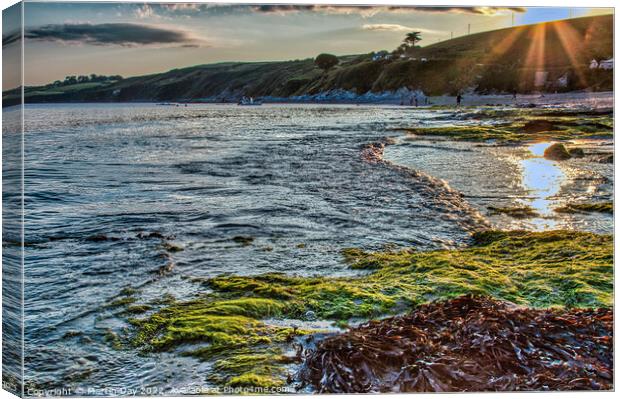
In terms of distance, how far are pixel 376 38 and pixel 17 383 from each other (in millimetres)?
4374

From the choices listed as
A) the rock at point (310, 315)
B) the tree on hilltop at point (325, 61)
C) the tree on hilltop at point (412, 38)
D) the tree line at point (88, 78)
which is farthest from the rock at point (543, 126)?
the tree line at point (88, 78)

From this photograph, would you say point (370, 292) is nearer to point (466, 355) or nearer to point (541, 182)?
point (466, 355)

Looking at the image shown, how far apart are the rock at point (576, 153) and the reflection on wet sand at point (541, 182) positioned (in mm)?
254

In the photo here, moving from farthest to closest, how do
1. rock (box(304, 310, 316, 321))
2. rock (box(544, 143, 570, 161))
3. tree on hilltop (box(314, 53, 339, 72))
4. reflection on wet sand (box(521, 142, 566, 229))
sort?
1. rock (box(544, 143, 570, 161))
2. reflection on wet sand (box(521, 142, 566, 229))
3. tree on hilltop (box(314, 53, 339, 72))
4. rock (box(304, 310, 316, 321))

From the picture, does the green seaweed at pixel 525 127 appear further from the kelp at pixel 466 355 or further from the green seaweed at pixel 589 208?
the kelp at pixel 466 355

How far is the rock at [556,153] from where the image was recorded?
22.6 ft

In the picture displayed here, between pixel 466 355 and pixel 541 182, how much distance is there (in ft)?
7.93

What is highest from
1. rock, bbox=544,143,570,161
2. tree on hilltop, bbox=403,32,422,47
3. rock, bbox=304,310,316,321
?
tree on hilltop, bbox=403,32,422,47

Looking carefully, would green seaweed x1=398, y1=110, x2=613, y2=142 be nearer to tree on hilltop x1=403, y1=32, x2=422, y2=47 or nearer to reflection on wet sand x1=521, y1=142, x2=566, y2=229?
reflection on wet sand x1=521, y1=142, x2=566, y2=229

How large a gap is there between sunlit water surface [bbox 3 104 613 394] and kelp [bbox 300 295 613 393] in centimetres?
96

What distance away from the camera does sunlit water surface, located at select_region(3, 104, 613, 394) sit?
218 inches

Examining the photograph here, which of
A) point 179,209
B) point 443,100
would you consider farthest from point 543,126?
point 179,209

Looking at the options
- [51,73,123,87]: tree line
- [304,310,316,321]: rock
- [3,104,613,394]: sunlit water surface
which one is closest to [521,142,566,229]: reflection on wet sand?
[3,104,613,394]: sunlit water surface

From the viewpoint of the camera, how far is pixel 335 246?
6.41 m
